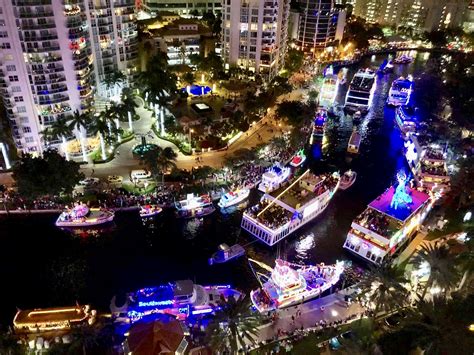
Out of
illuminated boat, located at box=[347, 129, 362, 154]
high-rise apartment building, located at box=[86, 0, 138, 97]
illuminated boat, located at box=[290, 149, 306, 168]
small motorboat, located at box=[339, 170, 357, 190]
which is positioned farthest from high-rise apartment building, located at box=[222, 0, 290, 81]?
small motorboat, located at box=[339, 170, 357, 190]

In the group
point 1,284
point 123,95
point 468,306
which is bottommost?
point 1,284

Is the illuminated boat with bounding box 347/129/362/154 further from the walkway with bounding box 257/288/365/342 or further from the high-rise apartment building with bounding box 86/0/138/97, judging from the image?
the high-rise apartment building with bounding box 86/0/138/97

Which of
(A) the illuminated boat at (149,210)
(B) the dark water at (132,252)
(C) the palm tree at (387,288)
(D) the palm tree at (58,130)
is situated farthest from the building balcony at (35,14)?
(C) the palm tree at (387,288)

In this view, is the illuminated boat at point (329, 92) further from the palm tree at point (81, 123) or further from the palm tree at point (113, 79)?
the palm tree at point (81, 123)

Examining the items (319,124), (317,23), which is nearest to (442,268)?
(319,124)

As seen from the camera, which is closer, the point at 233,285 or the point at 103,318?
the point at 103,318

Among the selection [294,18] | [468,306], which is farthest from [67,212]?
[294,18]

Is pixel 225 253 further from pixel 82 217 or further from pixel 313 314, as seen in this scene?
pixel 82 217

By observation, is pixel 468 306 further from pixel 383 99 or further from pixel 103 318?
pixel 383 99
